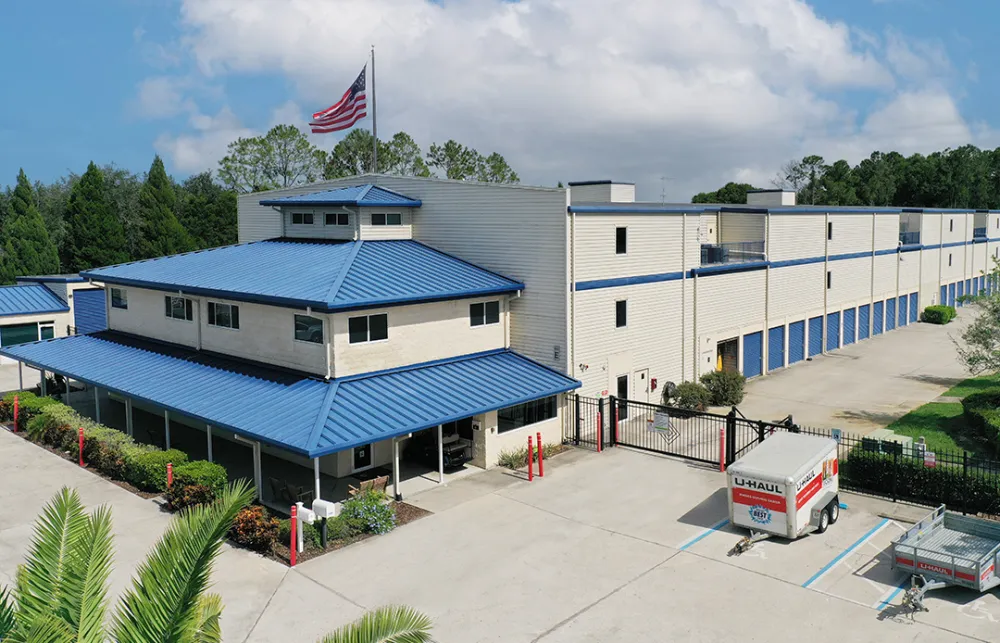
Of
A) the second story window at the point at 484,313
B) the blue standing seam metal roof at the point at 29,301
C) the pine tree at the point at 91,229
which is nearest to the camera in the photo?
the second story window at the point at 484,313

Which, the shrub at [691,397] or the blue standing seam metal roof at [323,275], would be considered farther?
the shrub at [691,397]

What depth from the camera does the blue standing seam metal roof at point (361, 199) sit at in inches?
1179

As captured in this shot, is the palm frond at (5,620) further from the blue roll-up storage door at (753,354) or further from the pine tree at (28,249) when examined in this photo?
the pine tree at (28,249)

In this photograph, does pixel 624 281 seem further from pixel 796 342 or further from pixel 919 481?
pixel 796 342

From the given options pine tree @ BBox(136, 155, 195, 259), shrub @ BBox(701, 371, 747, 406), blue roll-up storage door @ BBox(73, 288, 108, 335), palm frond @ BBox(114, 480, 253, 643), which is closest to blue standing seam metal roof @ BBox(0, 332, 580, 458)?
shrub @ BBox(701, 371, 747, 406)

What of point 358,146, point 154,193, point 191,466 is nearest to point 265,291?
point 191,466

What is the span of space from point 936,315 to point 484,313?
42.5 m

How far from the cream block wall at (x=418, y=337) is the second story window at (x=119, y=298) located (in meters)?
14.0

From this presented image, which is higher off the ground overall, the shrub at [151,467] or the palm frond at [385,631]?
the palm frond at [385,631]

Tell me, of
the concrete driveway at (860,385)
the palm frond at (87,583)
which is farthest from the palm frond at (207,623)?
the concrete driveway at (860,385)

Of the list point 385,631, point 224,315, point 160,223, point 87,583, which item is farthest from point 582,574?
point 160,223

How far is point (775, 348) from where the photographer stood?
40.5 m

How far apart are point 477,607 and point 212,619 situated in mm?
7597

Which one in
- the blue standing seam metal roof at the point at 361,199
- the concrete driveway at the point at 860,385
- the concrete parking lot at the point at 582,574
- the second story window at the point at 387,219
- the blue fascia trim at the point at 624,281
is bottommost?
the concrete parking lot at the point at 582,574
